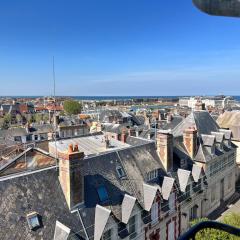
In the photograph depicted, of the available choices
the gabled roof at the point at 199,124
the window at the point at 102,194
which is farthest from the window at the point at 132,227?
the gabled roof at the point at 199,124

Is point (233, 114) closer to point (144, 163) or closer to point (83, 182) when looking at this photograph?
point (144, 163)

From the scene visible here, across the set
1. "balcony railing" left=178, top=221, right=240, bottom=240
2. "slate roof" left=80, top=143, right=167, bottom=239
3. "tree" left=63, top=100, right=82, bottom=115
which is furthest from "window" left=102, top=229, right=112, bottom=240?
"tree" left=63, top=100, right=82, bottom=115

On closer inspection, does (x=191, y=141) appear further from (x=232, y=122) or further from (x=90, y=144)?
(x=232, y=122)

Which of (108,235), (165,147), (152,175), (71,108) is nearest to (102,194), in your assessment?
(108,235)

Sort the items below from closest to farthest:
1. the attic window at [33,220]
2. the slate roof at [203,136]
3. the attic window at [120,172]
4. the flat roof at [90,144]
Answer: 1. the attic window at [33,220]
2. the attic window at [120,172]
3. the flat roof at [90,144]
4. the slate roof at [203,136]

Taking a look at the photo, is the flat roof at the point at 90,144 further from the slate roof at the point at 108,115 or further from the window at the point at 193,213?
the slate roof at the point at 108,115

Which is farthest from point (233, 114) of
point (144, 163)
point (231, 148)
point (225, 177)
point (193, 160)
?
point (144, 163)
